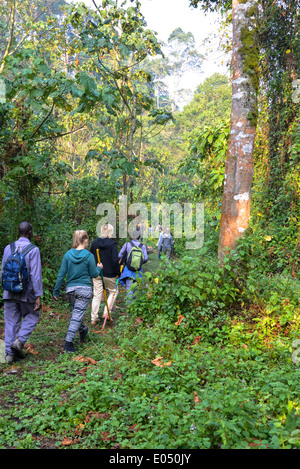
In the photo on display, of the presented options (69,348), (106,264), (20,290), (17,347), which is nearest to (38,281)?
(20,290)

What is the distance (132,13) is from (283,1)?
13.6 ft

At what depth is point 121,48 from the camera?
9680 mm

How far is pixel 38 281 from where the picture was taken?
5.23 meters

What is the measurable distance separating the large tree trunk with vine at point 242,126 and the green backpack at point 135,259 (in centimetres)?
206

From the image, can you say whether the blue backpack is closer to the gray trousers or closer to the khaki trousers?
the gray trousers

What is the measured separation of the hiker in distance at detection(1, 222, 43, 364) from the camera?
505 cm

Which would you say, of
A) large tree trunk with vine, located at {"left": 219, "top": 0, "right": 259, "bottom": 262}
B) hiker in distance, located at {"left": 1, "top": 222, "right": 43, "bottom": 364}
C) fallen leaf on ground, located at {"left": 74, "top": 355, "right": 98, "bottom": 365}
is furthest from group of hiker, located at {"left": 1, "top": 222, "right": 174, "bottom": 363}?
large tree trunk with vine, located at {"left": 219, "top": 0, "right": 259, "bottom": 262}

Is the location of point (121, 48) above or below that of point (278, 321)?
above

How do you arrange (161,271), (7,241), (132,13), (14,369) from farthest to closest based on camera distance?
(132,13) → (7,241) → (161,271) → (14,369)

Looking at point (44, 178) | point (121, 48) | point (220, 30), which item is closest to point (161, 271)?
point (44, 178)

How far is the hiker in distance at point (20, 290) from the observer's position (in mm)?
5055

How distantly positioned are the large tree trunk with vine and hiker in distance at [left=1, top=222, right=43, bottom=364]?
9.33 ft

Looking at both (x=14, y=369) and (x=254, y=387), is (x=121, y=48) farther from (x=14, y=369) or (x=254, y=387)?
(x=254, y=387)

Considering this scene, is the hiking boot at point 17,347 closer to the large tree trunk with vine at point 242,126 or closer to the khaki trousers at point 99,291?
the khaki trousers at point 99,291
